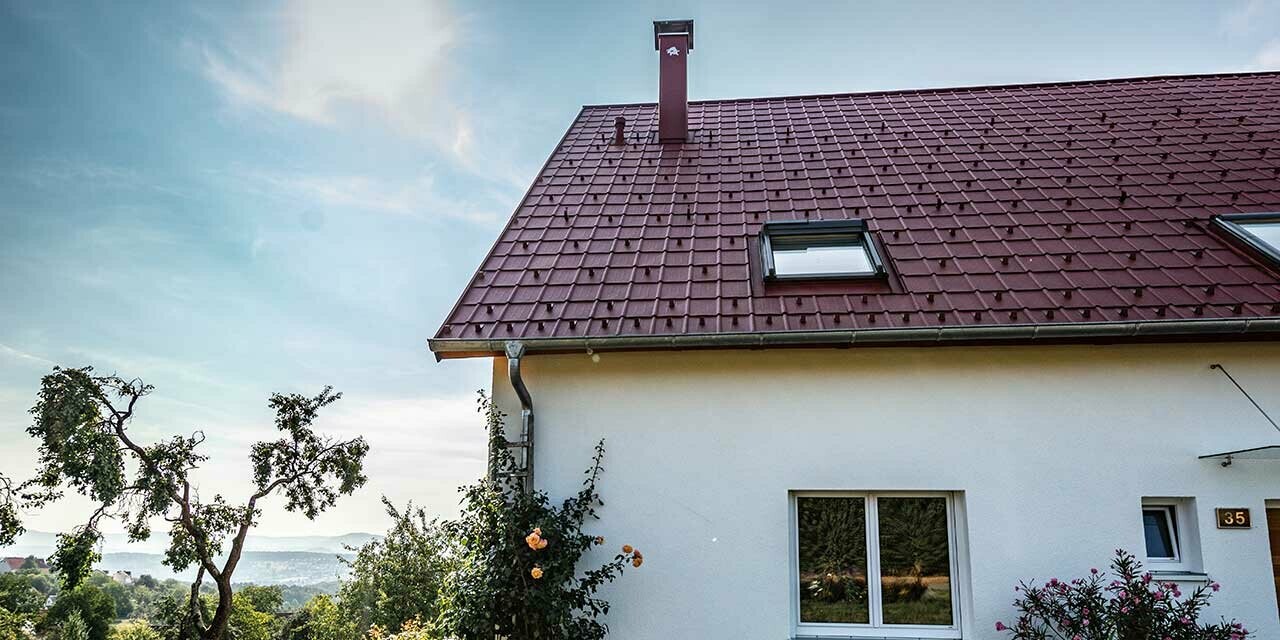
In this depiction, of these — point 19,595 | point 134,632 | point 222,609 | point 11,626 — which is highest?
point 222,609

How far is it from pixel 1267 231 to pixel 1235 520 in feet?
8.80

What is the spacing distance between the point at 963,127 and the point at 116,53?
12638 mm

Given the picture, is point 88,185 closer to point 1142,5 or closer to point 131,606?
point 1142,5

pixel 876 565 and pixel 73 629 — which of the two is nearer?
pixel 876 565

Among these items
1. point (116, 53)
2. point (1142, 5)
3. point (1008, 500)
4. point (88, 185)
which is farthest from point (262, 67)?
point (1142, 5)

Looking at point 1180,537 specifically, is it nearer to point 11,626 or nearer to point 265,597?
point 11,626

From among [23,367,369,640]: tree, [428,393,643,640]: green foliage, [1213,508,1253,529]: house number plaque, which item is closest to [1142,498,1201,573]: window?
[1213,508,1253,529]: house number plaque

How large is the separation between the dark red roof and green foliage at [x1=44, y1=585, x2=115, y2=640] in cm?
3705

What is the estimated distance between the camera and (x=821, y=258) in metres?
5.44

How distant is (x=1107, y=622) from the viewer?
3826 millimetres

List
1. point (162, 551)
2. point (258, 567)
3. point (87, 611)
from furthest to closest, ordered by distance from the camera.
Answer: point (87, 611) → point (258, 567) → point (162, 551)

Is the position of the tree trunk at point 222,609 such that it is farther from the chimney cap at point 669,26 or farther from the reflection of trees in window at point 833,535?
the reflection of trees in window at point 833,535

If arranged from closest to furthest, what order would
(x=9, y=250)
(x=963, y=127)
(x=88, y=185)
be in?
(x=963, y=127)
(x=9, y=250)
(x=88, y=185)

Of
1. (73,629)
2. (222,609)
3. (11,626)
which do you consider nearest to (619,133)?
(222,609)
